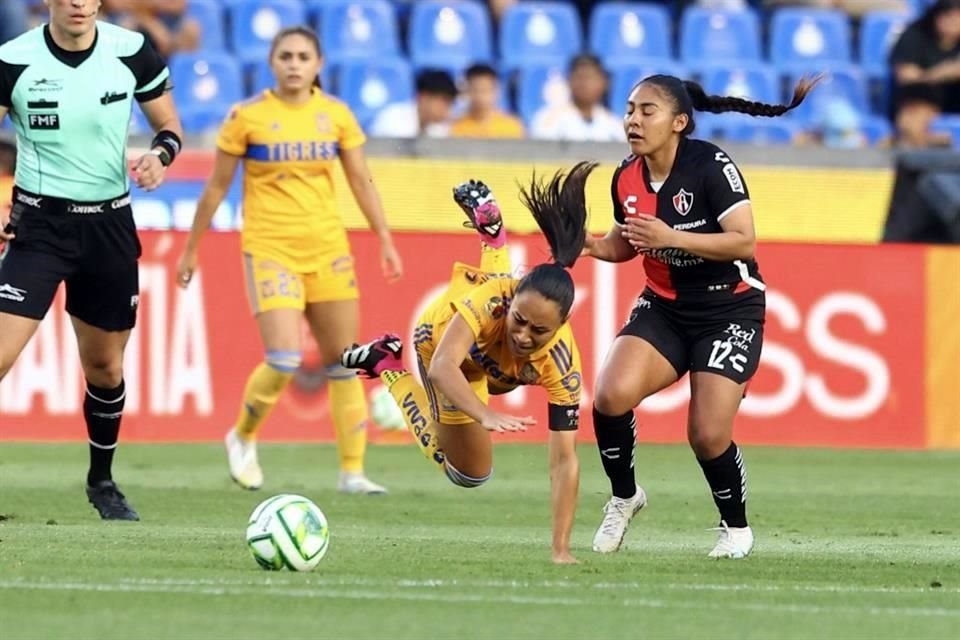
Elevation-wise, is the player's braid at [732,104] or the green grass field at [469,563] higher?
the player's braid at [732,104]

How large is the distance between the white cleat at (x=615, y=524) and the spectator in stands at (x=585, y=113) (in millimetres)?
8205

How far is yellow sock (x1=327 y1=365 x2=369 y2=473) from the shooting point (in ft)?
37.7

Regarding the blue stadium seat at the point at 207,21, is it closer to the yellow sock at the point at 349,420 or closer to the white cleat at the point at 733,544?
the yellow sock at the point at 349,420

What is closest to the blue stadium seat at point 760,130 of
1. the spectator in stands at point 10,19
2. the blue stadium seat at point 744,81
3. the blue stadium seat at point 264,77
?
the blue stadium seat at point 744,81

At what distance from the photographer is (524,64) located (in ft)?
60.2

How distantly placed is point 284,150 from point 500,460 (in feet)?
10.9

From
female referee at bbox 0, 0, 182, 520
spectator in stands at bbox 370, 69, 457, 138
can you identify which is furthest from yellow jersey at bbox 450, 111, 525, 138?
female referee at bbox 0, 0, 182, 520

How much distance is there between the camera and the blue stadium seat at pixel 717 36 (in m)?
19.3

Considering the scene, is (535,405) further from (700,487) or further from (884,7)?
(884,7)

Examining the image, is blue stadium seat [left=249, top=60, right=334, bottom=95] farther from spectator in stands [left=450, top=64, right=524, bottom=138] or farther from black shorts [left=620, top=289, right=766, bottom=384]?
black shorts [left=620, top=289, right=766, bottom=384]

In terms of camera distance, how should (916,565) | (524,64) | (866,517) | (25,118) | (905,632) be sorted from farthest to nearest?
1. (524,64)
2. (866,517)
3. (25,118)
4. (916,565)
5. (905,632)

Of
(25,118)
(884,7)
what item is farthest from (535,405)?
(884,7)

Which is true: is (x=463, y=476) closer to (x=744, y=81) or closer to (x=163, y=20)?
(x=163, y=20)

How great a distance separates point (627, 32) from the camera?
63.0 feet
